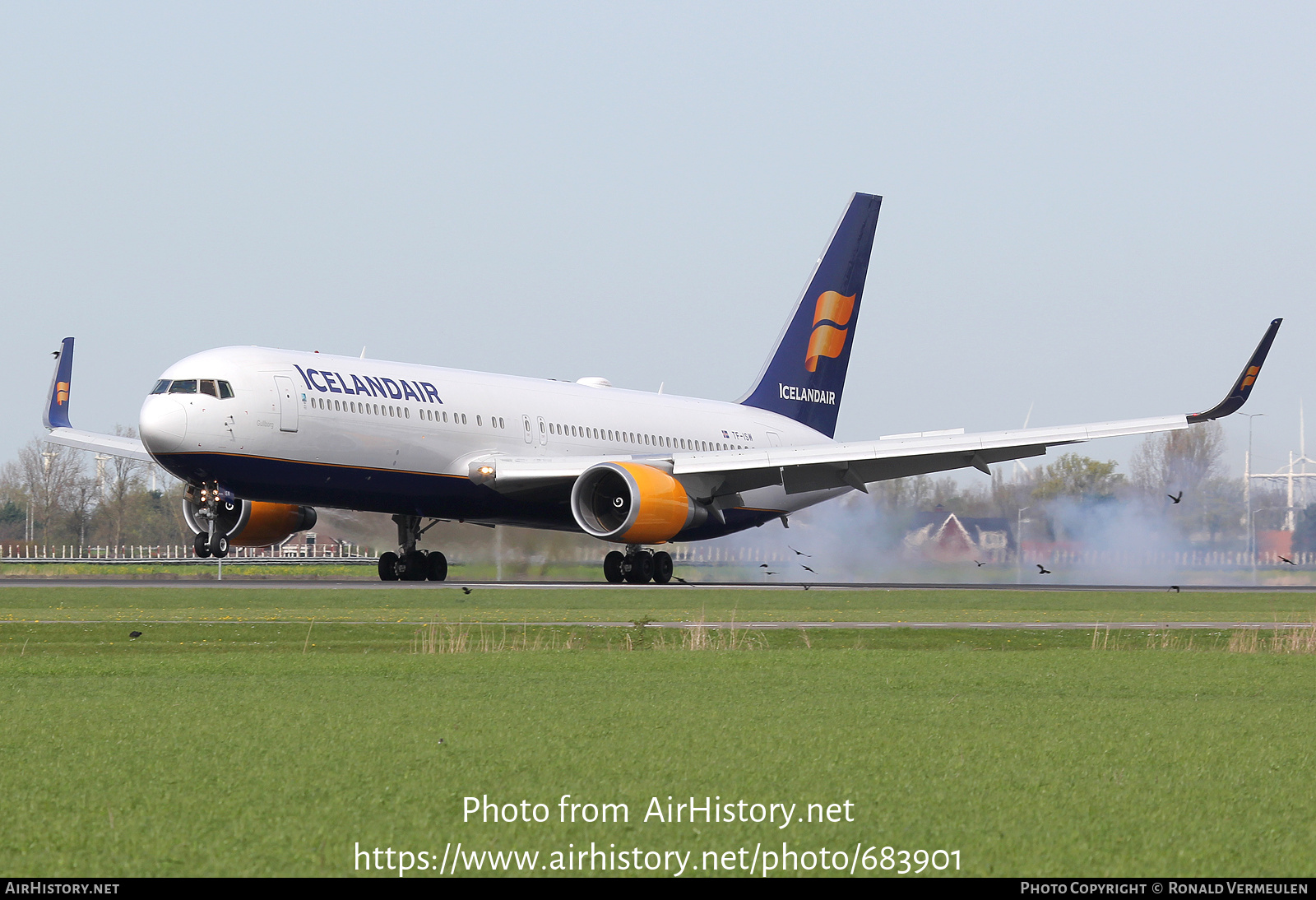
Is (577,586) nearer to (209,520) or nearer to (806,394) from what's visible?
(209,520)

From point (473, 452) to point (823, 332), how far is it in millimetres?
16156

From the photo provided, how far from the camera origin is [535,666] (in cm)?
1454

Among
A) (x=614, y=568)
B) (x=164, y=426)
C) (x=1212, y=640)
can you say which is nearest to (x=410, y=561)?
(x=614, y=568)

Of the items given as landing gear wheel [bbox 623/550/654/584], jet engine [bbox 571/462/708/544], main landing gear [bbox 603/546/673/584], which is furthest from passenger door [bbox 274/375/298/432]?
landing gear wheel [bbox 623/550/654/584]

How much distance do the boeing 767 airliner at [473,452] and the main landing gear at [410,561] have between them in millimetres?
41

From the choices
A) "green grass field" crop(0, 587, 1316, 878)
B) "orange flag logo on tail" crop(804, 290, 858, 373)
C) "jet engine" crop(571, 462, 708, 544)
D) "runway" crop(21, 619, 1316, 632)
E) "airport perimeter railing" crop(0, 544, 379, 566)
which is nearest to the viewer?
"green grass field" crop(0, 587, 1316, 878)

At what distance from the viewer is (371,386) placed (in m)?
34.2

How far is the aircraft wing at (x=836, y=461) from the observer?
118ft

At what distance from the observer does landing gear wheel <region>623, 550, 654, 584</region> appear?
37750 millimetres

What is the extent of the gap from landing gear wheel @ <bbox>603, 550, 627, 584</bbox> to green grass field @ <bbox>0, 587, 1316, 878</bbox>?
20.4 metres

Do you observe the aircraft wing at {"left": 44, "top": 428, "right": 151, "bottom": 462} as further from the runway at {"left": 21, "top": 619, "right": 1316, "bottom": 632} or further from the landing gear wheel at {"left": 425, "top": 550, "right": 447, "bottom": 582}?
the runway at {"left": 21, "top": 619, "right": 1316, "bottom": 632}

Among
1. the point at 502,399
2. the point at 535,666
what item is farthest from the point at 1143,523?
the point at 535,666

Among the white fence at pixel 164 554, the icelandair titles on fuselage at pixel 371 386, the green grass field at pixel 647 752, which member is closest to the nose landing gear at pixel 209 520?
the icelandair titles on fuselage at pixel 371 386

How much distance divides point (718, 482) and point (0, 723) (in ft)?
96.1
